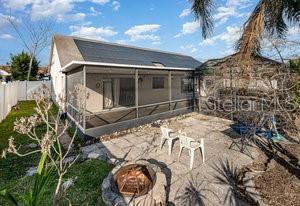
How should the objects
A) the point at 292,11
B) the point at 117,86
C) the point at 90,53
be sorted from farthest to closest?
the point at 117,86 < the point at 90,53 < the point at 292,11

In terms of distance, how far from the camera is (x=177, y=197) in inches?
183

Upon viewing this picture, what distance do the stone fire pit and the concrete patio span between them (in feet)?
2.20

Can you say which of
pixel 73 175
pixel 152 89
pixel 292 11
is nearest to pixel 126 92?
pixel 152 89

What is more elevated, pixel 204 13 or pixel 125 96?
pixel 204 13

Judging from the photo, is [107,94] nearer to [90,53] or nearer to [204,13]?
[90,53]

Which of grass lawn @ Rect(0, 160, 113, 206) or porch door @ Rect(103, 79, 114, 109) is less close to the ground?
porch door @ Rect(103, 79, 114, 109)

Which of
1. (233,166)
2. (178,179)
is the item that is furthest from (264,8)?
(178,179)

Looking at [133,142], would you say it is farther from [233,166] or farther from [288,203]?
[288,203]

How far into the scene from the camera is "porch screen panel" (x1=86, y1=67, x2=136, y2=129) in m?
13.2

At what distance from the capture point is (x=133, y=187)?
4.04m

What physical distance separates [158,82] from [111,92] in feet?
16.6

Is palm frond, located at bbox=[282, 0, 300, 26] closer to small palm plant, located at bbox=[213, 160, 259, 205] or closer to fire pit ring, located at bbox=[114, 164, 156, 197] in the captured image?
small palm plant, located at bbox=[213, 160, 259, 205]

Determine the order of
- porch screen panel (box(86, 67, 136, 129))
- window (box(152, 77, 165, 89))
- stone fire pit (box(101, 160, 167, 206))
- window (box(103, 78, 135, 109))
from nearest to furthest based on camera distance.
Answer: stone fire pit (box(101, 160, 167, 206)) → porch screen panel (box(86, 67, 136, 129)) → window (box(103, 78, 135, 109)) → window (box(152, 77, 165, 89))

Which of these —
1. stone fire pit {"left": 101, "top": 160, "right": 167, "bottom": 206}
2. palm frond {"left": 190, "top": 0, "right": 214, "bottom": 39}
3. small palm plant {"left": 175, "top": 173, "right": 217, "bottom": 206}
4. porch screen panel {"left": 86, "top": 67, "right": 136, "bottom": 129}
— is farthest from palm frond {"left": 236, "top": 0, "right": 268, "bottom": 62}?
porch screen panel {"left": 86, "top": 67, "right": 136, "bottom": 129}
